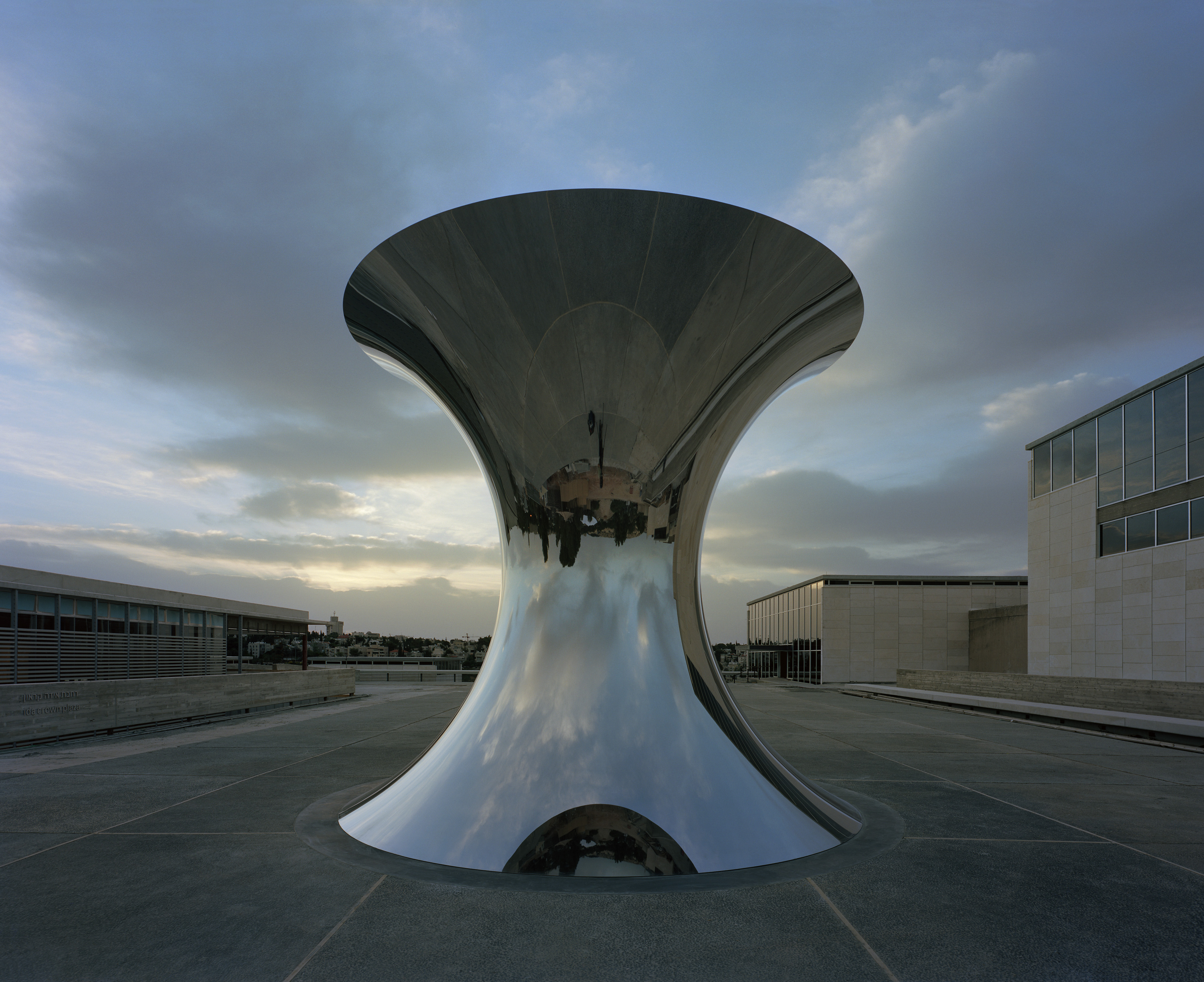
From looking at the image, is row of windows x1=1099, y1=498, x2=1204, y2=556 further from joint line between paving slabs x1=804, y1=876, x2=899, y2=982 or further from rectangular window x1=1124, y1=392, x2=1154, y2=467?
joint line between paving slabs x1=804, y1=876, x2=899, y2=982

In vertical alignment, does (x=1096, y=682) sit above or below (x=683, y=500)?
below

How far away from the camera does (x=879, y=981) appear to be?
8.76ft

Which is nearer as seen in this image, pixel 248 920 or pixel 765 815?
pixel 248 920

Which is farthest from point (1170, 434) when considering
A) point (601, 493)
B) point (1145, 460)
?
point (601, 493)

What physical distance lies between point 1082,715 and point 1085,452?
54.9 feet

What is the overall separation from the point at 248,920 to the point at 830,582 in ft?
124

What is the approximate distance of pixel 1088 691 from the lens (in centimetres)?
1520

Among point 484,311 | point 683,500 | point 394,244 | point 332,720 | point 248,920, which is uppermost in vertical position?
point 394,244

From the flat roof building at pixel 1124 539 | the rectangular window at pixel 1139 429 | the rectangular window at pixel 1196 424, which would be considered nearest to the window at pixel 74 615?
the flat roof building at pixel 1124 539

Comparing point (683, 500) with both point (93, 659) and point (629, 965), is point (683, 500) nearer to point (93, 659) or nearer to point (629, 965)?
point (629, 965)

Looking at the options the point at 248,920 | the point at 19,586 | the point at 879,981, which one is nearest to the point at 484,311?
the point at 248,920

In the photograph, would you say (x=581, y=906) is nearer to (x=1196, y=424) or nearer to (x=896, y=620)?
(x=1196, y=424)

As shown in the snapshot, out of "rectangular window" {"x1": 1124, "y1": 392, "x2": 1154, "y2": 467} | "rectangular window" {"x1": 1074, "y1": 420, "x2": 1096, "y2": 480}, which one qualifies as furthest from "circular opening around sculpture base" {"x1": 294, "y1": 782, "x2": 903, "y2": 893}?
"rectangular window" {"x1": 1074, "y1": 420, "x2": 1096, "y2": 480}

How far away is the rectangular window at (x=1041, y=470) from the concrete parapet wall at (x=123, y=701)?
26.6 meters
